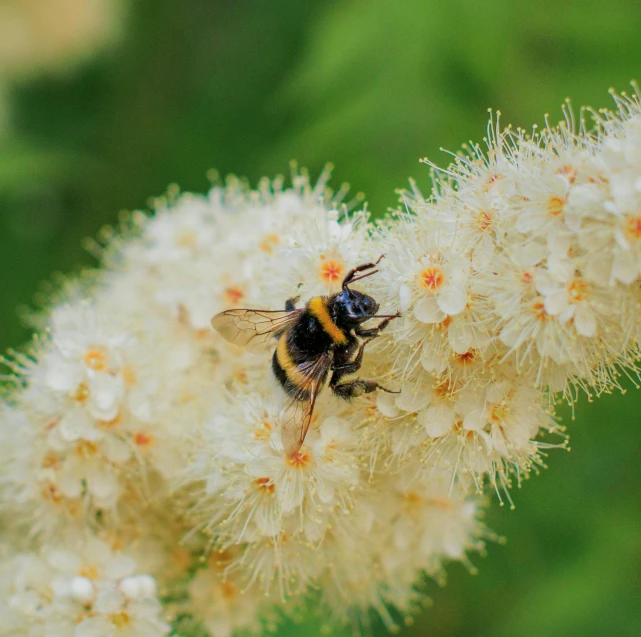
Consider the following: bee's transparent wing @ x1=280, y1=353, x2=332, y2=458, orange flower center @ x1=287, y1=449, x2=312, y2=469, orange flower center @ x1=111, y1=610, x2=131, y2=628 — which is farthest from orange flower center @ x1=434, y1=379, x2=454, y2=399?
orange flower center @ x1=111, y1=610, x2=131, y2=628

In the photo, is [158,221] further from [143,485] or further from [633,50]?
[633,50]

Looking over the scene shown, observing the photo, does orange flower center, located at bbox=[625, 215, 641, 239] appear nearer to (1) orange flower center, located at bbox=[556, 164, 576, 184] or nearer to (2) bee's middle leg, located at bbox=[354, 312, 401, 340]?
(1) orange flower center, located at bbox=[556, 164, 576, 184]

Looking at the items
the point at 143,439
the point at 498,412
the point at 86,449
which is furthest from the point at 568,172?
the point at 86,449

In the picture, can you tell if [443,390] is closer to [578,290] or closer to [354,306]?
[354,306]

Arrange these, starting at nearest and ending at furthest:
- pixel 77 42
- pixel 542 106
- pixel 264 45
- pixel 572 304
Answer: pixel 572 304, pixel 542 106, pixel 264 45, pixel 77 42

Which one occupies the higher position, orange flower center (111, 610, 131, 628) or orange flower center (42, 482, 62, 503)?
orange flower center (42, 482, 62, 503)

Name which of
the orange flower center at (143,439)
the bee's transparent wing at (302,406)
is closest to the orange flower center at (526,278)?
the bee's transparent wing at (302,406)

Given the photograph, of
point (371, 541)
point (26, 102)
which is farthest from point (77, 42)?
point (371, 541)
